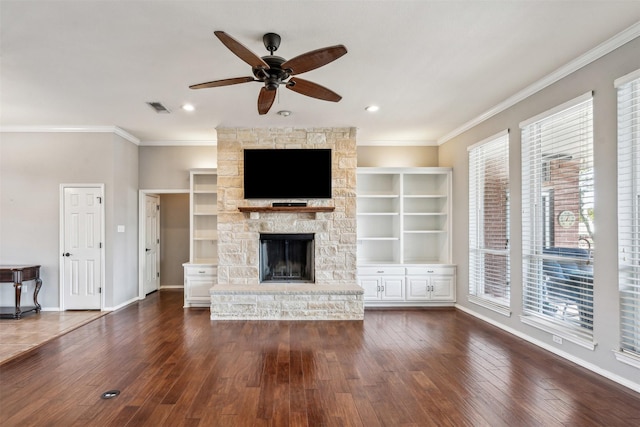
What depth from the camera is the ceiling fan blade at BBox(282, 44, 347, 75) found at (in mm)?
2282

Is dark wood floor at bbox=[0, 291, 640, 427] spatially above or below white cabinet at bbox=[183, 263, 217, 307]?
below

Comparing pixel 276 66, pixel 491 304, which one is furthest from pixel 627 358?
pixel 276 66

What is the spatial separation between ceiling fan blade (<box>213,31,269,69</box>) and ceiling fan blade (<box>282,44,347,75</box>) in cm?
19

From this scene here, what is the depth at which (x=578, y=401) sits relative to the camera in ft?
8.45

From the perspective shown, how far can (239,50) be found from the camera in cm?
227

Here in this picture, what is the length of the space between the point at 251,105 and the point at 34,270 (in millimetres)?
4151

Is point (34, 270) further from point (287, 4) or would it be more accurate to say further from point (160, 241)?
point (287, 4)

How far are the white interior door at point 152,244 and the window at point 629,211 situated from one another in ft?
22.2

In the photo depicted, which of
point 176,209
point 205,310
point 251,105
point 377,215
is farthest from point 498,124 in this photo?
point 176,209

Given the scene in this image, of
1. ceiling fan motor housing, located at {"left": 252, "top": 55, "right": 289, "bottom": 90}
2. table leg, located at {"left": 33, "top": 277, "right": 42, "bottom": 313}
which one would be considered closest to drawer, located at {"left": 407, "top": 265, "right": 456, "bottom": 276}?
ceiling fan motor housing, located at {"left": 252, "top": 55, "right": 289, "bottom": 90}

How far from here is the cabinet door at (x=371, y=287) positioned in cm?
561

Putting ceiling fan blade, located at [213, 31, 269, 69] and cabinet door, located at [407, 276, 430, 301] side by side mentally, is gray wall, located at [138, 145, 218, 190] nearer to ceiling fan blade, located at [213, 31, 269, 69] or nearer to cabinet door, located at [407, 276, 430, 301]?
ceiling fan blade, located at [213, 31, 269, 69]

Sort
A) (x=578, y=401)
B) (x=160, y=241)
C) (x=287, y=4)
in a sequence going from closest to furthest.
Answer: (x=287, y=4) → (x=578, y=401) → (x=160, y=241)

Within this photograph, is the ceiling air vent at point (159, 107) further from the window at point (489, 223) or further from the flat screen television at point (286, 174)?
the window at point (489, 223)
